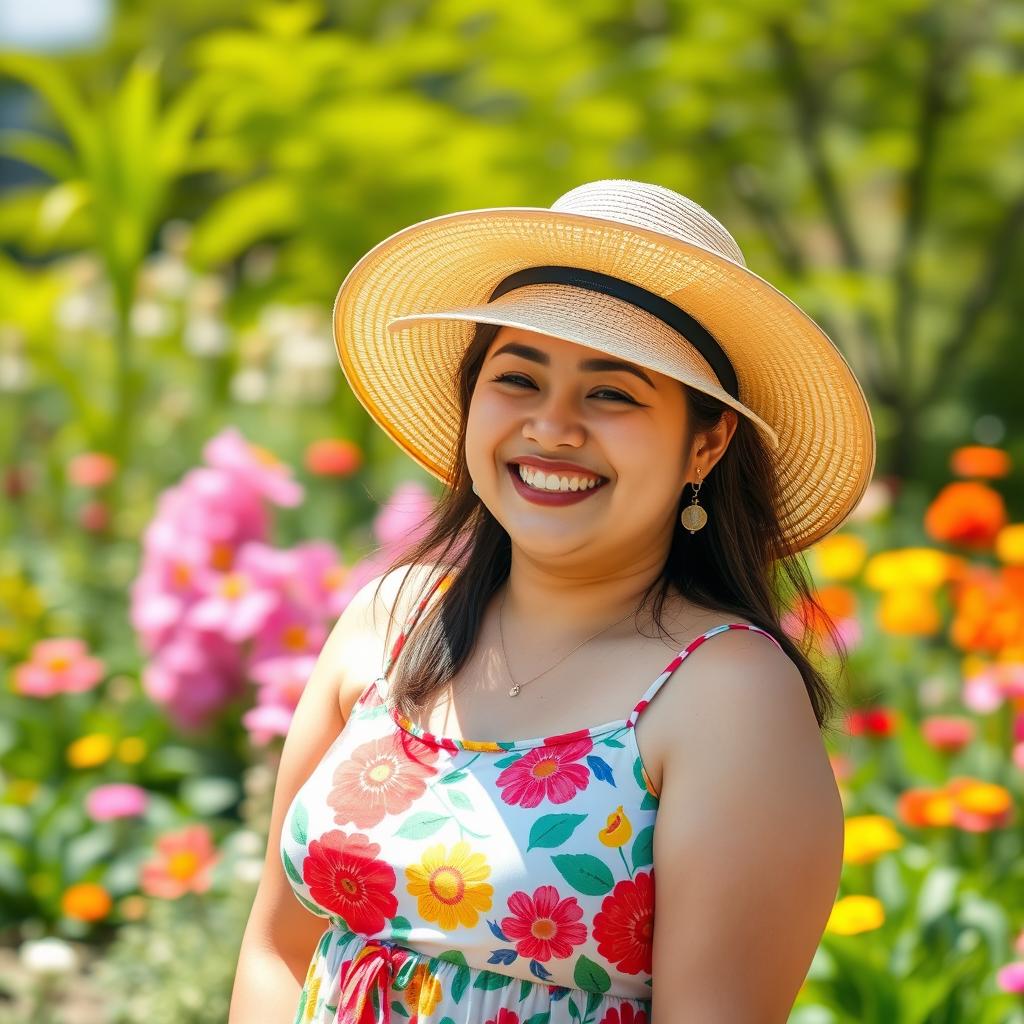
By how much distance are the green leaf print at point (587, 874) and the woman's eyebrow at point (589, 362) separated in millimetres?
554

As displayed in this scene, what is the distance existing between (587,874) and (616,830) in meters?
→ 0.06

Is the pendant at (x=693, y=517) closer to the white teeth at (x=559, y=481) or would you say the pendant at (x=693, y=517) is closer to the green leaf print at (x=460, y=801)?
the white teeth at (x=559, y=481)

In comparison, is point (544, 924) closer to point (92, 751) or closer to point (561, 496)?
point (561, 496)

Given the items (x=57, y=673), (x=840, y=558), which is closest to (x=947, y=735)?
(x=840, y=558)

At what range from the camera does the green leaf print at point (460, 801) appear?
169 cm

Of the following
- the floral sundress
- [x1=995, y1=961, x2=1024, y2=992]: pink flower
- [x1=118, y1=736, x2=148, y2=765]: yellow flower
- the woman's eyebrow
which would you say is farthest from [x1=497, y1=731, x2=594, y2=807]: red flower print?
[x1=118, y1=736, x2=148, y2=765]: yellow flower

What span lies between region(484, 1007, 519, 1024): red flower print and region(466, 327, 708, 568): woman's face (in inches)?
20.9

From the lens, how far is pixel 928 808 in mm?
3008

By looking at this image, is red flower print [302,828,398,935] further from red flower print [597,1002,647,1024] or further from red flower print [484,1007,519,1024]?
red flower print [597,1002,647,1024]

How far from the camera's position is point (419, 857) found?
5.50 feet

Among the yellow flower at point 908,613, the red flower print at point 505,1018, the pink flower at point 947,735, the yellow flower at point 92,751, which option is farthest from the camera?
the yellow flower at point 908,613

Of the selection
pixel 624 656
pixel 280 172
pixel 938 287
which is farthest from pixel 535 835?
pixel 938 287

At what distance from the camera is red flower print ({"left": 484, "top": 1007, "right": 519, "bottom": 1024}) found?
165 cm

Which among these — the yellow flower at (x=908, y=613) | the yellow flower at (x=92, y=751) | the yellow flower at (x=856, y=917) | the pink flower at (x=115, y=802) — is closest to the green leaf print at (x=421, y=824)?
the yellow flower at (x=856, y=917)
